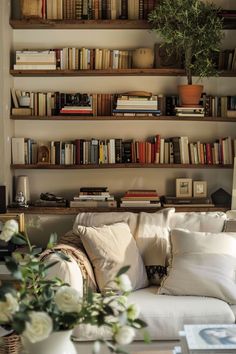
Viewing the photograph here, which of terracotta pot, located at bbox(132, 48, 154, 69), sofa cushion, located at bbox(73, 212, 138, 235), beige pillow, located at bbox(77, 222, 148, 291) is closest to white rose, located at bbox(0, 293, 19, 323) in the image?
beige pillow, located at bbox(77, 222, 148, 291)

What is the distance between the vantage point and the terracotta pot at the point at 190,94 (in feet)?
14.6

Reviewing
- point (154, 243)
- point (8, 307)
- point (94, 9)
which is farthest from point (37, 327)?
point (94, 9)

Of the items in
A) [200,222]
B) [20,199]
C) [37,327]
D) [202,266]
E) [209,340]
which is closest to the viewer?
[37,327]

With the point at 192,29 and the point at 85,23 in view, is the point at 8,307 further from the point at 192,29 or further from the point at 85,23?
the point at 85,23

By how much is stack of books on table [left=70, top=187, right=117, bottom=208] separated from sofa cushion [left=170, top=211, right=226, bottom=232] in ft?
2.21

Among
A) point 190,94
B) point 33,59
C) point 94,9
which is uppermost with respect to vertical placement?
point 94,9

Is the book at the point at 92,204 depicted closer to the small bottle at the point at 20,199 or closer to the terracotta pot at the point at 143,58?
the small bottle at the point at 20,199

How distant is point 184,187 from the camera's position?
4652mm

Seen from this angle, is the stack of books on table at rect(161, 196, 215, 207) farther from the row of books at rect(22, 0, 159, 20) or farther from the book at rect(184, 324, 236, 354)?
the book at rect(184, 324, 236, 354)

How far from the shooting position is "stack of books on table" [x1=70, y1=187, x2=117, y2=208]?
449 cm

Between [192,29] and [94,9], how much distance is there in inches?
32.1

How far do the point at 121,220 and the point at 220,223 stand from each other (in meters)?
0.65

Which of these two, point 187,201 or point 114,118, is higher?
point 114,118

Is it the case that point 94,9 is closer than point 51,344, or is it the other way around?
point 51,344
